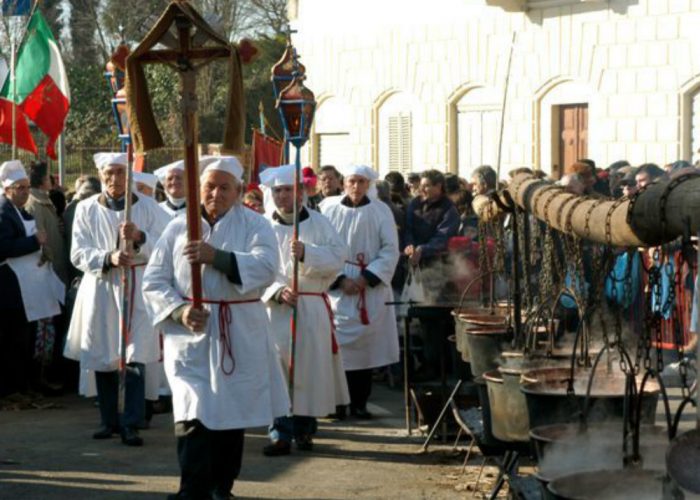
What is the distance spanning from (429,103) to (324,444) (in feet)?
51.3

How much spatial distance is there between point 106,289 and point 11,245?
162 cm

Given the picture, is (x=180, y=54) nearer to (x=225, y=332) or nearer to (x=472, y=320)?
(x=225, y=332)

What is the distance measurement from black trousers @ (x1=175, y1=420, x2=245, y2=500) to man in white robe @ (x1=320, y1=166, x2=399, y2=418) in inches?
134

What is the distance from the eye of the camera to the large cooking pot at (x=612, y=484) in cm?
557

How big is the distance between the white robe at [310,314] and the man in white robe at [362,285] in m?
1.10

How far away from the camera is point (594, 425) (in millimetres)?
6488

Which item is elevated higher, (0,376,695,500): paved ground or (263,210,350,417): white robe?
(263,210,350,417): white robe

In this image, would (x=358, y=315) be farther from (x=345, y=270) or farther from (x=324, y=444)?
(x=324, y=444)

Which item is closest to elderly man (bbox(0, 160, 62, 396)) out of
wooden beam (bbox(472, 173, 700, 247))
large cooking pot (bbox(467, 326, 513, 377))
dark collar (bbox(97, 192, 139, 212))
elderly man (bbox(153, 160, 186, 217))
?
elderly man (bbox(153, 160, 186, 217))

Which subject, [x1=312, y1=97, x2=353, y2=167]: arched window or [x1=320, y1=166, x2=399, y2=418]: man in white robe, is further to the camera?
[x1=312, y1=97, x2=353, y2=167]: arched window

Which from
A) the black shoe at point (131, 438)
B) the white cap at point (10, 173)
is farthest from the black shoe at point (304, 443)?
the white cap at point (10, 173)

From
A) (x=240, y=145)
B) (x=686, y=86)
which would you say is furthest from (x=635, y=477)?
(x=686, y=86)

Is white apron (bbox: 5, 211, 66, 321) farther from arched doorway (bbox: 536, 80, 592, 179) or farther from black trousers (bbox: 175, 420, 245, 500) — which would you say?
arched doorway (bbox: 536, 80, 592, 179)

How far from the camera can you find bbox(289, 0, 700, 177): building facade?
68.4 feet
